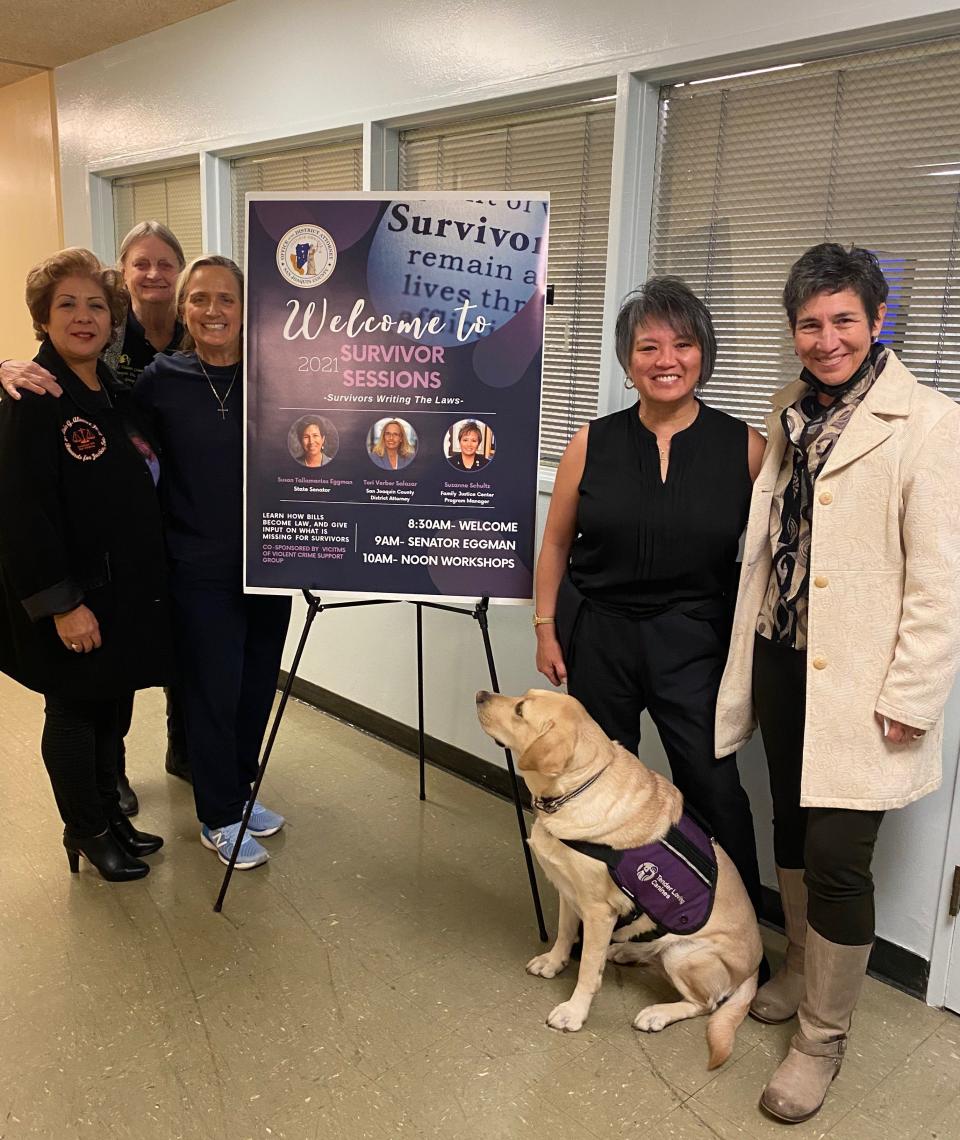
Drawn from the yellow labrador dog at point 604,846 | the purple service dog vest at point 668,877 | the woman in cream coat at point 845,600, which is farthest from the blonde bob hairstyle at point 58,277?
the purple service dog vest at point 668,877

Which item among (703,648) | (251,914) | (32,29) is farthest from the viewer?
(32,29)

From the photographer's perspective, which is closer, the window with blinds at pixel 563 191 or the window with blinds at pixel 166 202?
the window with blinds at pixel 563 191

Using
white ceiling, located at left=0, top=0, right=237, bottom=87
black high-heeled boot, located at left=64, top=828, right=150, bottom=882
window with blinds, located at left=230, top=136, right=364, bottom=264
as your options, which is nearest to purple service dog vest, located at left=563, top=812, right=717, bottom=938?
black high-heeled boot, located at left=64, top=828, right=150, bottom=882

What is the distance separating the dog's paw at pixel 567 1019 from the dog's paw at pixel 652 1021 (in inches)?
4.8

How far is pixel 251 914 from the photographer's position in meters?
2.38

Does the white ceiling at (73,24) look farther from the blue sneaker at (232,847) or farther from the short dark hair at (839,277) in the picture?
the blue sneaker at (232,847)

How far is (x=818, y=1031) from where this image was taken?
71.4 inches

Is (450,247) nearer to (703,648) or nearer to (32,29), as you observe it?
(703,648)

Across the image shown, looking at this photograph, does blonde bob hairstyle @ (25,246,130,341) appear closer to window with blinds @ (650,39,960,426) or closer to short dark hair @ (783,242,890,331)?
window with blinds @ (650,39,960,426)

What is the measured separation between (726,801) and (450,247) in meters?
1.42

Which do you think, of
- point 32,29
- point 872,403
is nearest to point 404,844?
point 872,403

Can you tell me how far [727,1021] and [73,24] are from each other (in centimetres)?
457

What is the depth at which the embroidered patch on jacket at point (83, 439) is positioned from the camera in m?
2.18

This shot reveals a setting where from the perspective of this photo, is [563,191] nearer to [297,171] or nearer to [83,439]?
[297,171]
